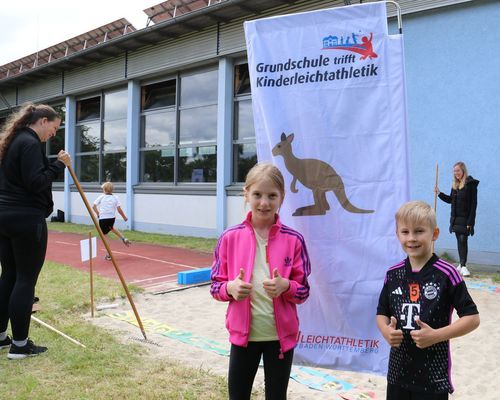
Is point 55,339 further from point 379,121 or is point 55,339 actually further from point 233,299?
point 379,121

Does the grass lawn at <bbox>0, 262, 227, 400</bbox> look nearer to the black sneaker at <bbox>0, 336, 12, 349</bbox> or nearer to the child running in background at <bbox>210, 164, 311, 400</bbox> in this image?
the black sneaker at <bbox>0, 336, 12, 349</bbox>

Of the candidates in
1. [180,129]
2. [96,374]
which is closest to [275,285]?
[96,374]

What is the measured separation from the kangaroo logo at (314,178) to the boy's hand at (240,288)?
0.85 metres

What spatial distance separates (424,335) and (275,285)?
0.65 metres

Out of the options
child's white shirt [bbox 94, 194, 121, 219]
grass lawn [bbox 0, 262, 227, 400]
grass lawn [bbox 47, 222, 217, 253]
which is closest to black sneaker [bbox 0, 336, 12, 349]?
grass lawn [bbox 0, 262, 227, 400]

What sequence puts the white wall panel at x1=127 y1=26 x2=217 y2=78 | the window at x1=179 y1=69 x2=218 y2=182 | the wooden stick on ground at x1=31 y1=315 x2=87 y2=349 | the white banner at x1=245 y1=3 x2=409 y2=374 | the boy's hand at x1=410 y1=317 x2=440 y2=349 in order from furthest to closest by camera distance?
the window at x1=179 y1=69 x2=218 y2=182 → the white wall panel at x1=127 y1=26 x2=217 y2=78 → the wooden stick on ground at x1=31 y1=315 x2=87 y2=349 → the white banner at x1=245 y1=3 x2=409 y2=374 → the boy's hand at x1=410 y1=317 x2=440 y2=349

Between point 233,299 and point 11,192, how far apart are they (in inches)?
90.7

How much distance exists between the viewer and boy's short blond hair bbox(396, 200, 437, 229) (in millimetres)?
2141

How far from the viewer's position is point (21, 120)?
153 inches

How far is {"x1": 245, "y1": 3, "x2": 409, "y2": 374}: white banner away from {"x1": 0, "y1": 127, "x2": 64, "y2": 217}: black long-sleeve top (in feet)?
5.89

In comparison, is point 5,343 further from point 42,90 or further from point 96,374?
point 42,90

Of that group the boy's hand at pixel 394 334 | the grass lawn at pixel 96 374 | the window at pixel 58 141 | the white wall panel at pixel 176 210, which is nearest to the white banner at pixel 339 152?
the boy's hand at pixel 394 334

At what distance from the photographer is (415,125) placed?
9578 mm

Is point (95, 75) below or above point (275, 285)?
above
